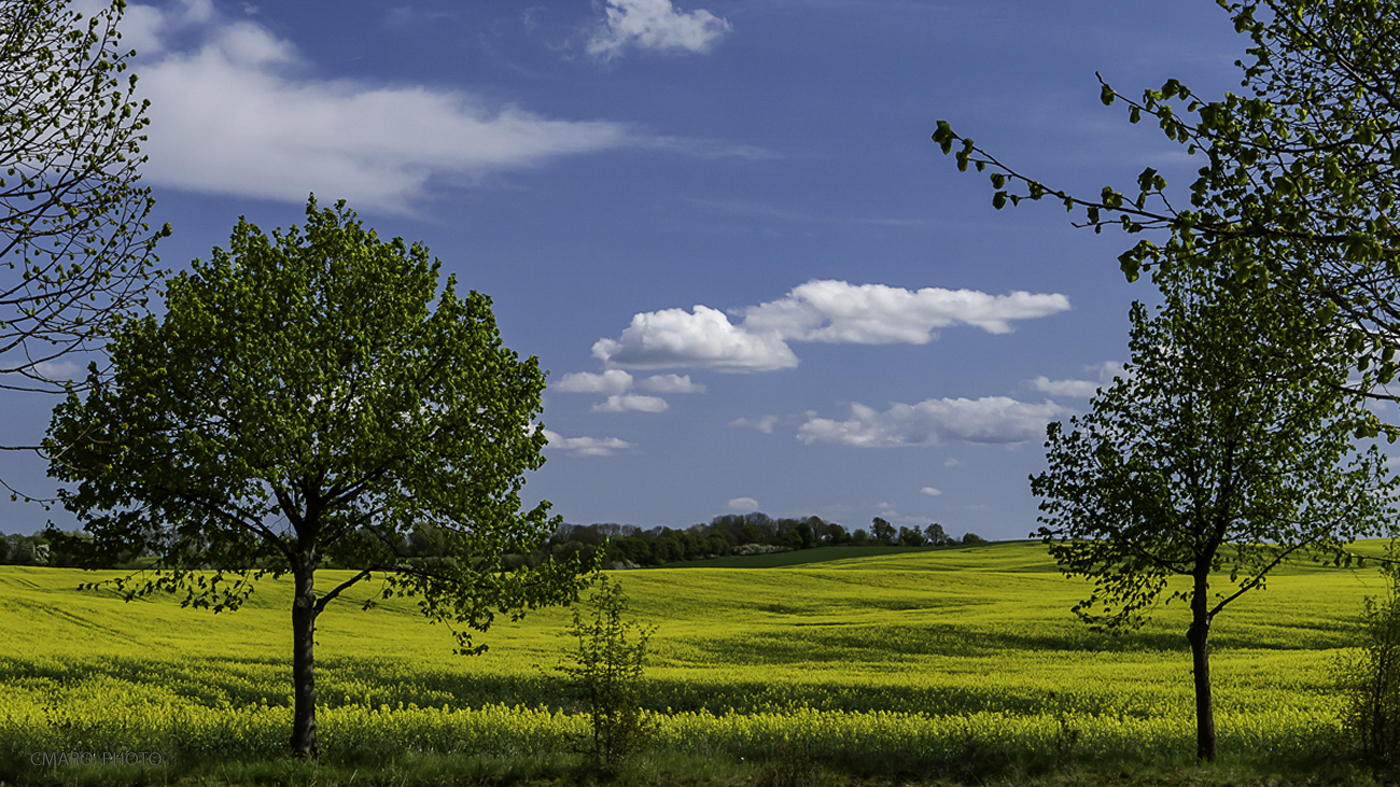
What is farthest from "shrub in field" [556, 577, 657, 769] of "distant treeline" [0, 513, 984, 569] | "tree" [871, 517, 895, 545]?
"tree" [871, 517, 895, 545]

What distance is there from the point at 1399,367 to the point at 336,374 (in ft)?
41.1

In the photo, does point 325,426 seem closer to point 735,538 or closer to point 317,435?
point 317,435

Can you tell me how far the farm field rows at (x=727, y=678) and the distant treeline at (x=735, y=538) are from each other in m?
38.6

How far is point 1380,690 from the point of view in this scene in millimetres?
13789

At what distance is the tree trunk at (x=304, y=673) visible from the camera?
45.9ft

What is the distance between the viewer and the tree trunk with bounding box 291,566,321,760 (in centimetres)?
1398

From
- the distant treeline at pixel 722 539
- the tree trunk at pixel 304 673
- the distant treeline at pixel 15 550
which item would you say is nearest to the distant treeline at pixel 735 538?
the distant treeline at pixel 722 539

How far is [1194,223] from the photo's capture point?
6727mm

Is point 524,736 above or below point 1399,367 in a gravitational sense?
below

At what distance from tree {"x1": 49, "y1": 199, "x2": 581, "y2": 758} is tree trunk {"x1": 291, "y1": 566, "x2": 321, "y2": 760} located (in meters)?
0.03

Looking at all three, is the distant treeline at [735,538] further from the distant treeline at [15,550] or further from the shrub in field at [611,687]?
the shrub in field at [611,687]

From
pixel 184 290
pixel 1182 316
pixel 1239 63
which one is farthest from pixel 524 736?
pixel 1239 63

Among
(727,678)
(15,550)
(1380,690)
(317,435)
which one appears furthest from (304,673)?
(15,550)

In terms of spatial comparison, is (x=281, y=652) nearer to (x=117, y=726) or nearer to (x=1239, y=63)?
(x=117, y=726)
